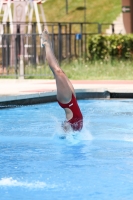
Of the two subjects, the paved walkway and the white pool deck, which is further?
the paved walkway

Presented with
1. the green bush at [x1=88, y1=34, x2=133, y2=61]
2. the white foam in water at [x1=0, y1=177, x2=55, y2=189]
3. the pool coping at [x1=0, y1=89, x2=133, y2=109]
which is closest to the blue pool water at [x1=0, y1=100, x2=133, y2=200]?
the white foam in water at [x1=0, y1=177, x2=55, y2=189]

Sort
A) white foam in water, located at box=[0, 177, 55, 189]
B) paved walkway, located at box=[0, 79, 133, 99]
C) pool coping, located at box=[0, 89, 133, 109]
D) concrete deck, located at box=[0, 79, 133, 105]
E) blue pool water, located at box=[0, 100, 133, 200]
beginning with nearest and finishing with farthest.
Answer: blue pool water, located at box=[0, 100, 133, 200] < white foam in water, located at box=[0, 177, 55, 189] < pool coping, located at box=[0, 89, 133, 109] < concrete deck, located at box=[0, 79, 133, 105] < paved walkway, located at box=[0, 79, 133, 99]

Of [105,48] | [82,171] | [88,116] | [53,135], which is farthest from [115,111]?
[105,48]

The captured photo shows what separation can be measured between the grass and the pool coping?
3.98 meters

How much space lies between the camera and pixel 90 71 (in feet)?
66.9

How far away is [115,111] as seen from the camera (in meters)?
13.2

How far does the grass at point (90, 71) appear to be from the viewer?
1912 cm

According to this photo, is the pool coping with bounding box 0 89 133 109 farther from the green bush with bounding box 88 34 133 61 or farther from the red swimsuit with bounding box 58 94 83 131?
the green bush with bounding box 88 34 133 61

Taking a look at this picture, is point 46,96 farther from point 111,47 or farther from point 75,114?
point 111,47

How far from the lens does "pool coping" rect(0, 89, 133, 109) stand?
13.0m

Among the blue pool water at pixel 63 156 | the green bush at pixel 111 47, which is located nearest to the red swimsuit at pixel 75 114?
the blue pool water at pixel 63 156

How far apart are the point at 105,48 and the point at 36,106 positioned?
10127 millimetres

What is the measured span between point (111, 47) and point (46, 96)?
9537 millimetres

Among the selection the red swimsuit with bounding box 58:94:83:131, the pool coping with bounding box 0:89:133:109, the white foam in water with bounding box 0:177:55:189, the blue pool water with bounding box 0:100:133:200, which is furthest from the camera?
the pool coping with bounding box 0:89:133:109
